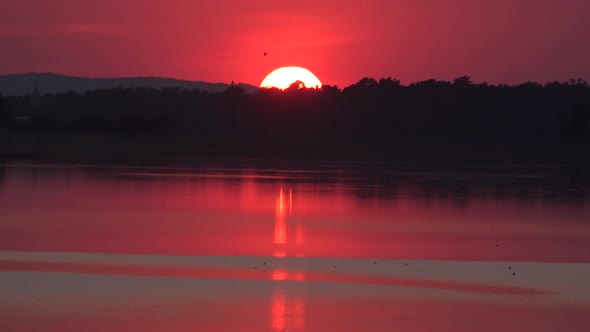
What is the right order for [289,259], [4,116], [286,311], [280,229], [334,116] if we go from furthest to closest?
[334,116]
[4,116]
[280,229]
[289,259]
[286,311]

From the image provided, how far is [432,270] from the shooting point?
14.2 m

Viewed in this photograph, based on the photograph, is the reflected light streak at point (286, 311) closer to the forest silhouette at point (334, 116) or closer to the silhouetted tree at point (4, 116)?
the forest silhouette at point (334, 116)

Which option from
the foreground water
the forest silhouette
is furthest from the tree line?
the foreground water

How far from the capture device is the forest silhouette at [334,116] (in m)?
72.9

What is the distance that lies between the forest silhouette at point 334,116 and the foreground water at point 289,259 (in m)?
40.5

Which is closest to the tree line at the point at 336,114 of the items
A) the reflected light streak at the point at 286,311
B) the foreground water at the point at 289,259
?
the foreground water at the point at 289,259

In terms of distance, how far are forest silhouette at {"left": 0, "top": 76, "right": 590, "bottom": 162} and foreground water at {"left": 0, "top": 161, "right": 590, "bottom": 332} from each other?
40.5 meters

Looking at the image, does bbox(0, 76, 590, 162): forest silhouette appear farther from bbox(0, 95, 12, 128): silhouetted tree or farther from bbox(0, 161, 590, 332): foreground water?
bbox(0, 161, 590, 332): foreground water

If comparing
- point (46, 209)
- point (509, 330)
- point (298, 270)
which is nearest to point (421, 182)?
point (46, 209)

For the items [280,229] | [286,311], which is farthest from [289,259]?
[280,229]

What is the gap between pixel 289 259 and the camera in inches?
586

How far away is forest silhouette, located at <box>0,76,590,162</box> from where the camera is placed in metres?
72.9

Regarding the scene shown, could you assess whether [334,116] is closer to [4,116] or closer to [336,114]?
[336,114]

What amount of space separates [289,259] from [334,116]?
2936 inches
